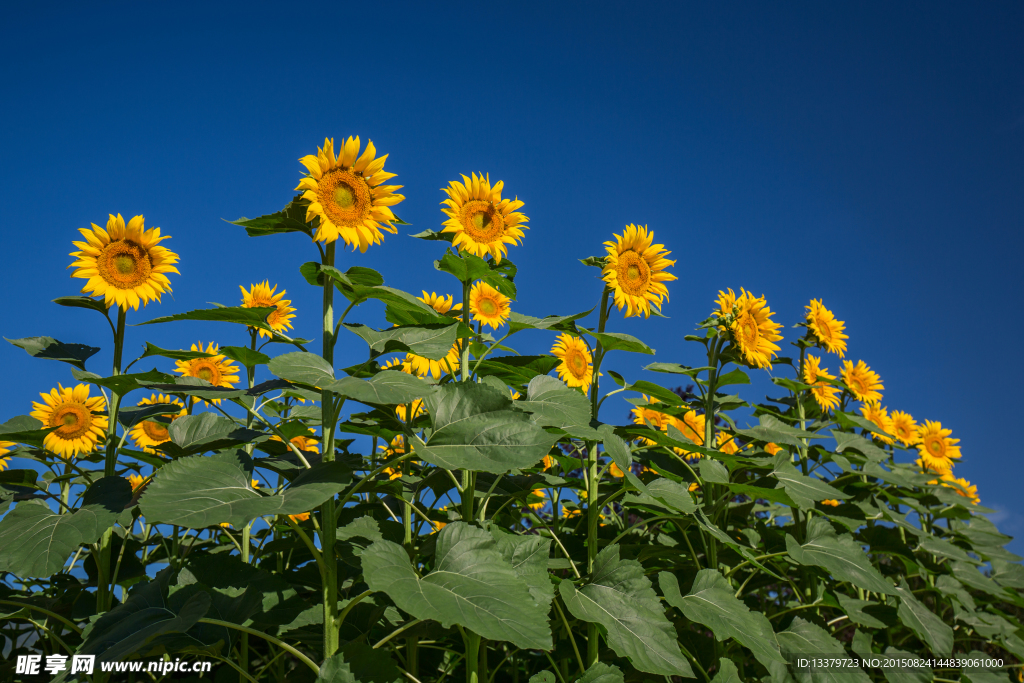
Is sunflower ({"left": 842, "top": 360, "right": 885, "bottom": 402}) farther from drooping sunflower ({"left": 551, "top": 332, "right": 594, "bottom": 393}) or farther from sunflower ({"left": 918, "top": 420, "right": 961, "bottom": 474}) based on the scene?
drooping sunflower ({"left": 551, "top": 332, "right": 594, "bottom": 393})

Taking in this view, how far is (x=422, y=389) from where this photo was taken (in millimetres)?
1705

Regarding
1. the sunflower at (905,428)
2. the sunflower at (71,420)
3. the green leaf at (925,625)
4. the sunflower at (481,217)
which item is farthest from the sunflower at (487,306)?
the sunflower at (905,428)

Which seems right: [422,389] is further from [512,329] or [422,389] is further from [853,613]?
[853,613]

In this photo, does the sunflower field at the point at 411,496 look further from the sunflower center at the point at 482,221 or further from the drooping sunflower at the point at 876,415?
the drooping sunflower at the point at 876,415

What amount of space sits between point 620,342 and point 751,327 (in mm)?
1284

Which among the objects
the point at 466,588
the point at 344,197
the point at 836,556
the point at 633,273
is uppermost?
the point at 633,273

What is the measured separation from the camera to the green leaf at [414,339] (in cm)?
183

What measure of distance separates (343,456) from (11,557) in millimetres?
997

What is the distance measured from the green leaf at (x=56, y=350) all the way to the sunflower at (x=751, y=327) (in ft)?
9.84

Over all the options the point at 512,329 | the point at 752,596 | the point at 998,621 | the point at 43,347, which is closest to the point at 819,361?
the point at 752,596

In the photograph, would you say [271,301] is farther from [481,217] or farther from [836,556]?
[836,556]

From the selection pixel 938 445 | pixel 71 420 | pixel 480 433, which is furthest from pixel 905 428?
pixel 71 420

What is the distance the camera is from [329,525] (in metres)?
1.87

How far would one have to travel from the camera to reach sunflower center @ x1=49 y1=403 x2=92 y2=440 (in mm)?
3346
